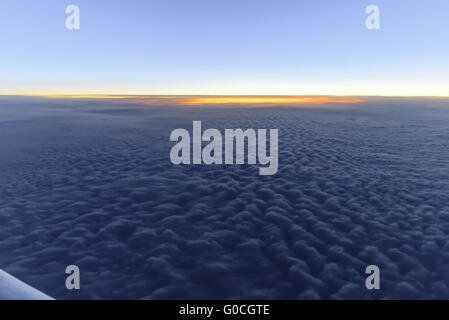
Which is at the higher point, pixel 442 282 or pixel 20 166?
pixel 20 166

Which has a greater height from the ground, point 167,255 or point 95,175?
point 95,175

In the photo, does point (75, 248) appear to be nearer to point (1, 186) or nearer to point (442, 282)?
point (1, 186)

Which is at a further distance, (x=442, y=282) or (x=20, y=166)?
(x=20, y=166)

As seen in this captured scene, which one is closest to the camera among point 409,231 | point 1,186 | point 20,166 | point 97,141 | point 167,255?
point 167,255

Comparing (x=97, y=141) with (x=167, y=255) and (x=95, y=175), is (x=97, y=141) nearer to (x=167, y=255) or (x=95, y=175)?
(x=95, y=175)

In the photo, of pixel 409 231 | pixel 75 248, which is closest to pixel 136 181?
pixel 75 248
